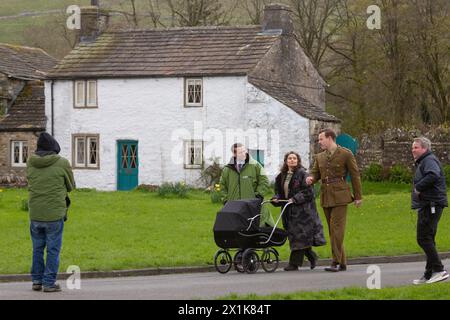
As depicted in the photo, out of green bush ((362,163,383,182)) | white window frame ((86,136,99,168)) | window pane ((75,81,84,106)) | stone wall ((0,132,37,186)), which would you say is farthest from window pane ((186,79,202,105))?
green bush ((362,163,383,182))

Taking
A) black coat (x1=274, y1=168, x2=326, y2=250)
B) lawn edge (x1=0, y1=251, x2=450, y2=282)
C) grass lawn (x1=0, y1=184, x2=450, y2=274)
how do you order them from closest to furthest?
lawn edge (x1=0, y1=251, x2=450, y2=282) → black coat (x1=274, y1=168, x2=326, y2=250) → grass lawn (x1=0, y1=184, x2=450, y2=274)

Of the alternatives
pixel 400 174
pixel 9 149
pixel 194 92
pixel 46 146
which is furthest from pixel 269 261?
pixel 9 149

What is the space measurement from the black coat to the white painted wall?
24346 millimetres

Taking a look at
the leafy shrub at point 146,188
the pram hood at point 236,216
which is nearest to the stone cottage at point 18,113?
the leafy shrub at point 146,188

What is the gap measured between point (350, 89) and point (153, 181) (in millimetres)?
17738

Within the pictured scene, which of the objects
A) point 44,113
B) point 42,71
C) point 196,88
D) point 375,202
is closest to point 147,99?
point 196,88

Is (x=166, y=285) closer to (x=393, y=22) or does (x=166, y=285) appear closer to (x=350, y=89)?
(x=393, y=22)

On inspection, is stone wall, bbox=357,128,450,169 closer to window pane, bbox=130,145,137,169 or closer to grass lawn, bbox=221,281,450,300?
window pane, bbox=130,145,137,169

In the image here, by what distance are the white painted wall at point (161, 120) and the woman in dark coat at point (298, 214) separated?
24296 millimetres

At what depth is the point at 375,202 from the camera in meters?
31.5

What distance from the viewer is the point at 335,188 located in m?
17.1

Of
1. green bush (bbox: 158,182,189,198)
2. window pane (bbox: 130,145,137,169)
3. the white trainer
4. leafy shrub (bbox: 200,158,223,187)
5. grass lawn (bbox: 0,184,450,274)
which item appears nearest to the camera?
the white trainer

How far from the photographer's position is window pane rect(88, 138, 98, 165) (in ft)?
151

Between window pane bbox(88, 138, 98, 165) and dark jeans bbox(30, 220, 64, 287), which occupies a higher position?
window pane bbox(88, 138, 98, 165)
